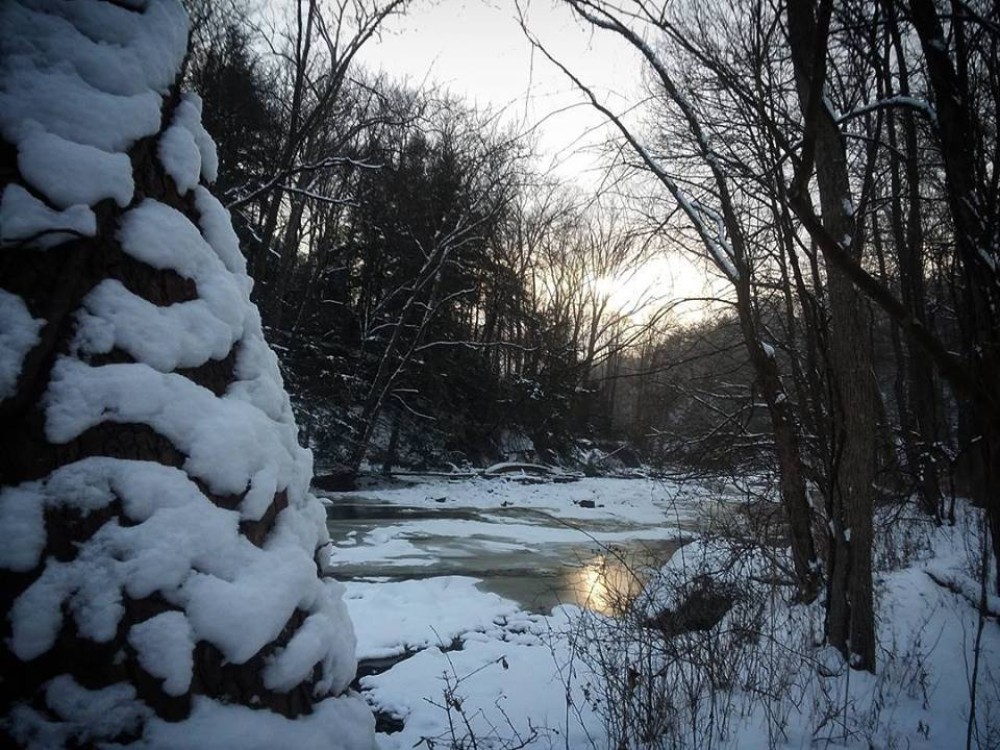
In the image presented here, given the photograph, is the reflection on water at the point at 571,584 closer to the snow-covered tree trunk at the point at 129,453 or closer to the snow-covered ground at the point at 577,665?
the snow-covered ground at the point at 577,665

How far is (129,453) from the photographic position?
2.89 ft

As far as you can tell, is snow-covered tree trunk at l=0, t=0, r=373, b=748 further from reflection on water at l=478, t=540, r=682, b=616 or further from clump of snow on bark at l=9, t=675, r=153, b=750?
reflection on water at l=478, t=540, r=682, b=616

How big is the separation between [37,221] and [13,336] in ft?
0.67

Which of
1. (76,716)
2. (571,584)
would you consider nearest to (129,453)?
(76,716)

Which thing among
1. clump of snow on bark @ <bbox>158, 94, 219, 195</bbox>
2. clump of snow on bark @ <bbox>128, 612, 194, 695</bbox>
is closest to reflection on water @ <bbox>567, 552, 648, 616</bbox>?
clump of snow on bark @ <bbox>128, 612, 194, 695</bbox>

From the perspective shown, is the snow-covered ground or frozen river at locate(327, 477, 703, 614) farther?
frozen river at locate(327, 477, 703, 614)

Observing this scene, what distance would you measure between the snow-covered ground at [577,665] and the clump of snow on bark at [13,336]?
1798 millimetres

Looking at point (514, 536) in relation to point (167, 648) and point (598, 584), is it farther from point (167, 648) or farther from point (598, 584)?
point (167, 648)

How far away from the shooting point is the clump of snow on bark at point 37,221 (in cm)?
80

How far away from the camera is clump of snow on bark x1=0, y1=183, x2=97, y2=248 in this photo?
0.80 m

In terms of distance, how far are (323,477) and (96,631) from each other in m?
12.7

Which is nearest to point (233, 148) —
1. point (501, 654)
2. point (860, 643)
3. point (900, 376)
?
point (501, 654)

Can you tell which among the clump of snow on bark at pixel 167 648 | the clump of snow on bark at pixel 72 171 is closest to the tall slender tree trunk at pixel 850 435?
the clump of snow on bark at pixel 167 648

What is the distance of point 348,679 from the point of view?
109 centimetres
